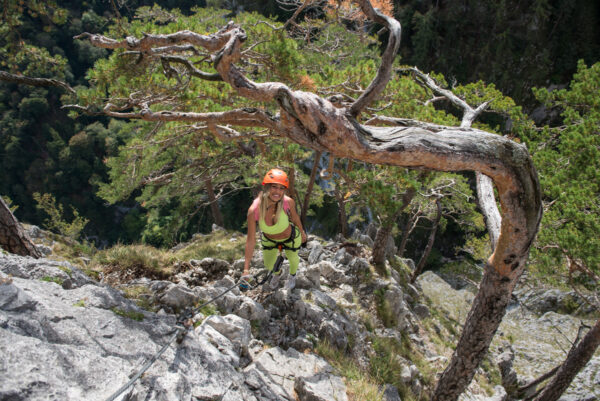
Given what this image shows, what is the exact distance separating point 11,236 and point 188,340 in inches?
111

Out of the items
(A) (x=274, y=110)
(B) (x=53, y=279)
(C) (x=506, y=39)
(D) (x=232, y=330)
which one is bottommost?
(D) (x=232, y=330)

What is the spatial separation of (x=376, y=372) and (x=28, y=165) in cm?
4730

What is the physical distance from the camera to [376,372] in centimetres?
477

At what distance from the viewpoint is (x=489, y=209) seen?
3754 mm

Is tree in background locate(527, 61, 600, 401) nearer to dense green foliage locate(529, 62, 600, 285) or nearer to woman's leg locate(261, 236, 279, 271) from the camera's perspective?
dense green foliage locate(529, 62, 600, 285)

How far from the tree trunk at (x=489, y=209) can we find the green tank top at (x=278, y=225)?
232 cm

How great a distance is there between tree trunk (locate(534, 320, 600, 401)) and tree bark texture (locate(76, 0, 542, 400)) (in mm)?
4238

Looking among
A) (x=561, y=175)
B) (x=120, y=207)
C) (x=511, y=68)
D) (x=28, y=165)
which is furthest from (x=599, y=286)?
(x=28, y=165)

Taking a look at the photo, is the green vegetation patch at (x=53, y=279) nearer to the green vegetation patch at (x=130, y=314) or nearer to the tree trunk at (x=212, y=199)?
the green vegetation patch at (x=130, y=314)

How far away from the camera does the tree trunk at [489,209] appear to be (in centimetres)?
356

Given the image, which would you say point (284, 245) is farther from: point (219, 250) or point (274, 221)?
point (219, 250)

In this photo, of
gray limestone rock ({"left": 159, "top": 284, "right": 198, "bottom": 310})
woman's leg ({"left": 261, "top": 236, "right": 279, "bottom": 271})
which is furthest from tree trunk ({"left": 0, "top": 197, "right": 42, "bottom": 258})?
woman's leg ({"left": 261, "top": 236, "right": 279, "bottom": 271})

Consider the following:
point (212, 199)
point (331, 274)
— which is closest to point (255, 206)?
point (331, 274)

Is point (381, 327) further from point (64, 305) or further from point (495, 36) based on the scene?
point (495, 36)
